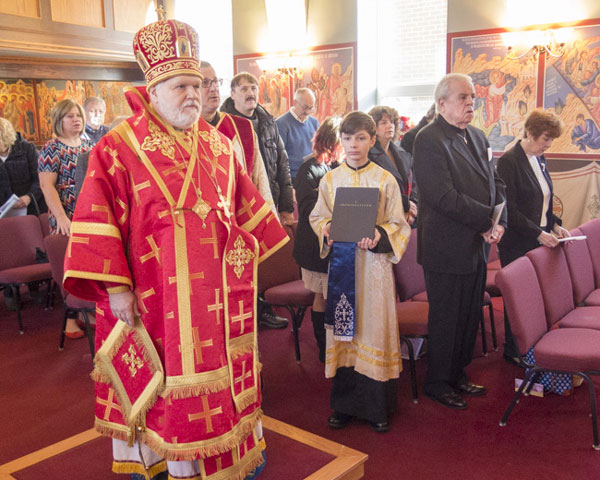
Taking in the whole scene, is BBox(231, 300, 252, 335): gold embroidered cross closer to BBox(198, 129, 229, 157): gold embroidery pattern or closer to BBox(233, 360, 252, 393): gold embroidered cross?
BBox(233, 360, 252, 393): gold embroidered cross

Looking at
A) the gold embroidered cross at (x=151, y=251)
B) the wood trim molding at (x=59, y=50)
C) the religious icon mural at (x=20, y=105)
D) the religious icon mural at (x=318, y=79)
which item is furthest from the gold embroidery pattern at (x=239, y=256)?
the religious icon mural at (x=318, y=79)

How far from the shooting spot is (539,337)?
144 inches

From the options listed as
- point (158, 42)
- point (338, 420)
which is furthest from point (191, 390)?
point (338, 420)

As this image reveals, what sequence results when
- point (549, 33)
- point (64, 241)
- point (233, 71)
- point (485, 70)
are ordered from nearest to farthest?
point (64, 241) < point (549, 33) < point (485, 70) < point (233, 71)

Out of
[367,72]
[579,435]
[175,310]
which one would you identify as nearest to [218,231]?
[175,310]

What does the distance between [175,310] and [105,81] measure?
7970 mm

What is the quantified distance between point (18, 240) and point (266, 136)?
253cm

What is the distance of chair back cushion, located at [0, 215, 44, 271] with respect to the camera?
568 cm

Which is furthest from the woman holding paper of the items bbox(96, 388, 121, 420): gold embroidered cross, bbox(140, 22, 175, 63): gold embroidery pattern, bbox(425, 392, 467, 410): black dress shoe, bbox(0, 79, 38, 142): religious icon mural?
bbox(0, 79, 38, 142): religious icon mural

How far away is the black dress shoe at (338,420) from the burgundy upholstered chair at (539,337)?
0.85 metres

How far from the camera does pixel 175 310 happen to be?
8.02ft

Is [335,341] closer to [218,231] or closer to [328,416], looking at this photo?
[328,416]

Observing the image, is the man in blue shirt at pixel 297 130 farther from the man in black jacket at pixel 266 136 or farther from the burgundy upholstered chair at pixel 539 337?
the burgundy upholstered chair at pixel 539 337

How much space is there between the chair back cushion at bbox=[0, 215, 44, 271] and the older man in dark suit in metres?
3.61
